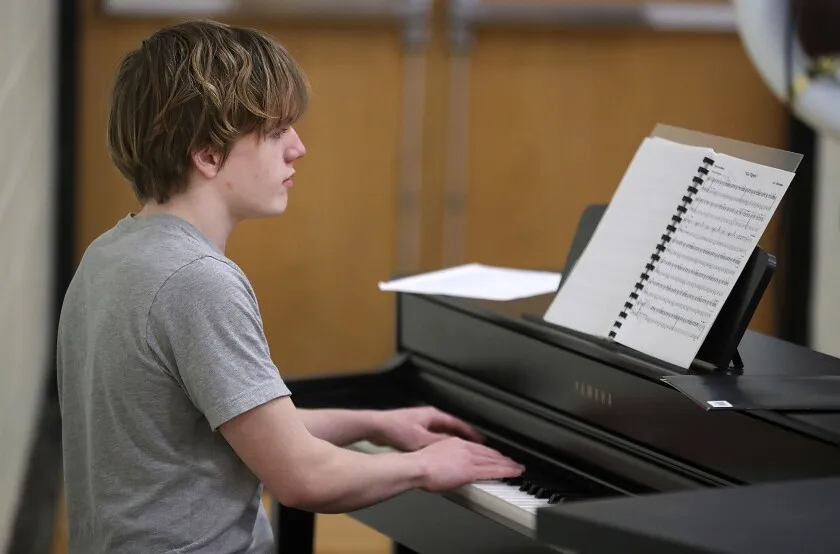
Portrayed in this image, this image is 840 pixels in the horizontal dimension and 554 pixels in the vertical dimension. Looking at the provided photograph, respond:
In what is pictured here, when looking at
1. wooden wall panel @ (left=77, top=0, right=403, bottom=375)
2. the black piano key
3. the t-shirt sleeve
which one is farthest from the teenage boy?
wooden wall panel @ (left=77, top=0, right=403, bottom=375)

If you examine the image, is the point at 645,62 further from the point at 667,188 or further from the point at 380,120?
the point at 667,188

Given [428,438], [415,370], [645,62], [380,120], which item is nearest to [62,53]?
[380,120]

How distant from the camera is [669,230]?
6.05 ft

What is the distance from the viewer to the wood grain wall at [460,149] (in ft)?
13.7

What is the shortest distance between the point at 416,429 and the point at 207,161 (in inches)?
22.9

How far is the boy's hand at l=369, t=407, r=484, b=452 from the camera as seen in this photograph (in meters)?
2.01

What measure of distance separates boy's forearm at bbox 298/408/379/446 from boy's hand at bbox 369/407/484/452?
1 cm

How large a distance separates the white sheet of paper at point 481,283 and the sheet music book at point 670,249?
273mm

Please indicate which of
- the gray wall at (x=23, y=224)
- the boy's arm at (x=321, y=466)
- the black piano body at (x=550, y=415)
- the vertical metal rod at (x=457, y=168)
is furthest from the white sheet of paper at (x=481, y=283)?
the vertical metal rod at (x=457, y=168)

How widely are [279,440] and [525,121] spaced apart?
2.80m

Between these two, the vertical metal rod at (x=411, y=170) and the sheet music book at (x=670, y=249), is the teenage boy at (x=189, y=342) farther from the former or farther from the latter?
the vertical metal rod at (x=411, y=170)

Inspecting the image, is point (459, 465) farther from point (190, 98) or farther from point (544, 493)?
point (190, 98)

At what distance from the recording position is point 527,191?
14.0ft

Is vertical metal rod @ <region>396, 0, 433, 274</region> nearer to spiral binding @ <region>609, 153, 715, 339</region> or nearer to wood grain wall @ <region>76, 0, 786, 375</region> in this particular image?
wood grain wall @ <region>76, 0, 786, 375</region>
